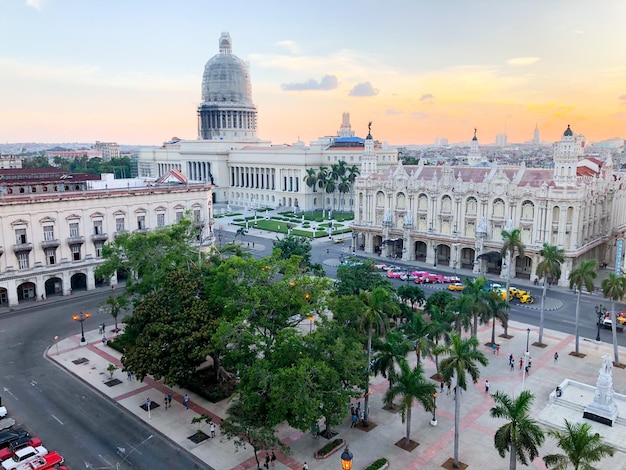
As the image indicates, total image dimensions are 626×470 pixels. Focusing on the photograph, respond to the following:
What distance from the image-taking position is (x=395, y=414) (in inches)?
1564

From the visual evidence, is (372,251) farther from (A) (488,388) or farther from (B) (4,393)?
(B) (4,393)

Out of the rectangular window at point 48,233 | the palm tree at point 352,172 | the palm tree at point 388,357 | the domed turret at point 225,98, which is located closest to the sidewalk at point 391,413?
the palm tree at point 388,357

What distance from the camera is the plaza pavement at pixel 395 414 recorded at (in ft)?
112

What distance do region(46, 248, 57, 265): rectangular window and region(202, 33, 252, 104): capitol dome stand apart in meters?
126

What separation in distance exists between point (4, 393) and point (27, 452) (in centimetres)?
1244

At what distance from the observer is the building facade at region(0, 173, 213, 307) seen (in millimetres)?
65250

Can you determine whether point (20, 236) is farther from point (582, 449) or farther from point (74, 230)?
point (582, 449)

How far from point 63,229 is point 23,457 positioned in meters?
42.2

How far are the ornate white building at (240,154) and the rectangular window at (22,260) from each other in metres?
85.0

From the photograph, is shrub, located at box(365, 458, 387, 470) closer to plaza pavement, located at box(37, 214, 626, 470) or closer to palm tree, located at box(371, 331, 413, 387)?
plaza pavement, located at box(37, 214, 626, 470)

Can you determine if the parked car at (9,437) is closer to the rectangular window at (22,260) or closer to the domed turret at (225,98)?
the rectangular window at (22,260)

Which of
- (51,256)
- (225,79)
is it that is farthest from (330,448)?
(225,79)

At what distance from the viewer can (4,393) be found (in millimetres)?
43344

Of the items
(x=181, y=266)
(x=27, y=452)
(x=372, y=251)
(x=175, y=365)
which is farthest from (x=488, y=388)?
(x=372, y=251)
